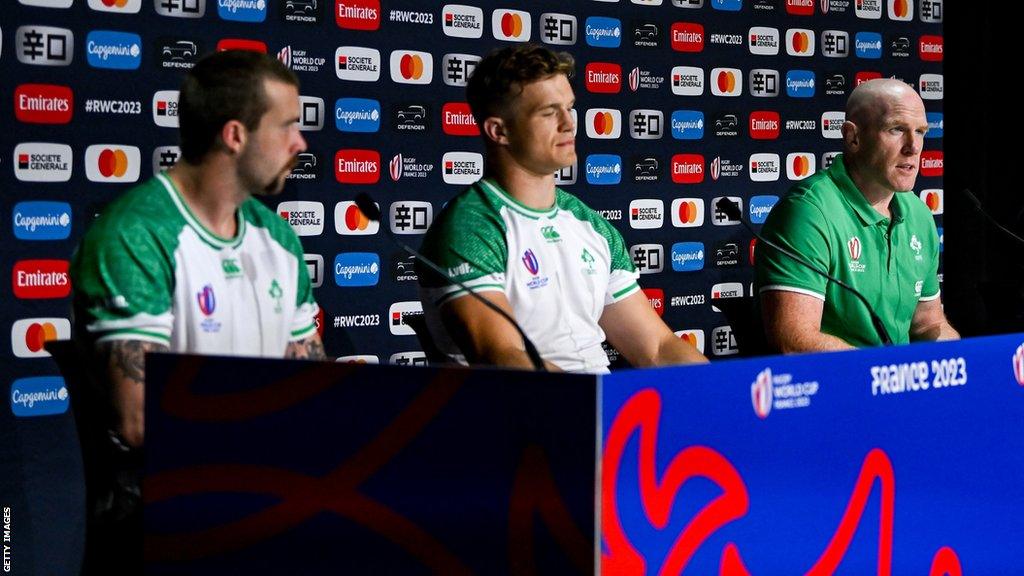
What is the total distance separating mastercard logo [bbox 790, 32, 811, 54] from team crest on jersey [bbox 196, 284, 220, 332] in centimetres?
322

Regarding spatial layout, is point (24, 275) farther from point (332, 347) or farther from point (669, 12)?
point (669, 12)

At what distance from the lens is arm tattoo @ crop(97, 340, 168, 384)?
82.4 inches

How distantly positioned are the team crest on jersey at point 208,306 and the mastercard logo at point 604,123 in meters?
2.44

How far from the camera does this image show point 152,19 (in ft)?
11.9

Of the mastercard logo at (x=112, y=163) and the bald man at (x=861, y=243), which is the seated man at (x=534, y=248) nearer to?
the bald man at (x=861, y=243)

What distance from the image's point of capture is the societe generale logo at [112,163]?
3.54 m

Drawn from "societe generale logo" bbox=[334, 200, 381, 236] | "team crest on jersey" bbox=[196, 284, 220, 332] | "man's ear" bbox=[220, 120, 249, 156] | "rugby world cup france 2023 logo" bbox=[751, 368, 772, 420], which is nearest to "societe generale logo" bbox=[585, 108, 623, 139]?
"societe generale logo" bbox=[334, 200, 381, 236]

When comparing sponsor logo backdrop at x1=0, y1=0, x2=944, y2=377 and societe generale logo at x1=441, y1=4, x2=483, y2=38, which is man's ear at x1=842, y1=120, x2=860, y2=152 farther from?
societe generale logo at x1=441, y1=4, x2=483, y2=38

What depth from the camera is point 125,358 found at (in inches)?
82.4

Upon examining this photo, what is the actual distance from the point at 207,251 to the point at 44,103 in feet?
4.76

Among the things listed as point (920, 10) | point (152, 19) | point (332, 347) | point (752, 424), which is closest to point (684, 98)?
point (920, 10)

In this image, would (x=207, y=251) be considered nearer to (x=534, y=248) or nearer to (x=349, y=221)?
(x=534, y=248)

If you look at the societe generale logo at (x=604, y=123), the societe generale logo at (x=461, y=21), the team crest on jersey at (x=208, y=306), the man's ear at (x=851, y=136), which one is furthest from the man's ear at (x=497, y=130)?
the societe generale logo at (x=604, y=123)

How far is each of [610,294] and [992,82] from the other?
9.74 feet
